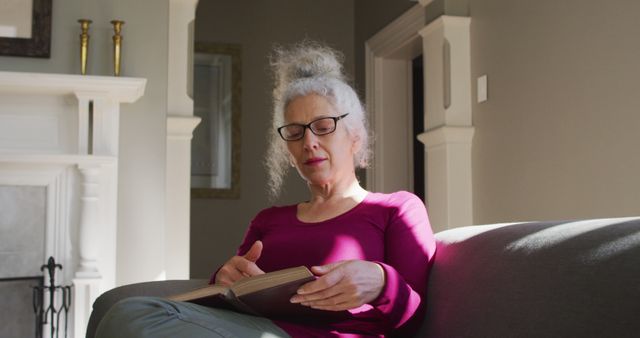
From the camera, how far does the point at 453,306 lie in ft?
5.27

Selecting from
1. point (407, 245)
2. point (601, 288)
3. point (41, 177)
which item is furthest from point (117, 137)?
point (601, 288)

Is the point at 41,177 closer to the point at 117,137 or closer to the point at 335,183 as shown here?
the point at 117,137

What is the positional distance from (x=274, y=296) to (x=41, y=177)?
2491 millimetres

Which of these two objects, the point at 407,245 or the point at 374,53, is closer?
the point at 407,245

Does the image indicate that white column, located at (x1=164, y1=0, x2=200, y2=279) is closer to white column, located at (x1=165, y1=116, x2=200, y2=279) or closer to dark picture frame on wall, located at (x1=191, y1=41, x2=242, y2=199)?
white column, located at (x1=165, y1=116, x2=200, y2=279)

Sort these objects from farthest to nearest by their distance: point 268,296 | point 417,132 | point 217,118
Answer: point 217,118, point 417,132, point 268,296

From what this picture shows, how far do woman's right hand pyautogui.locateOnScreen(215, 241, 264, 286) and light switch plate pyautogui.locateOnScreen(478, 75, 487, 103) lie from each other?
8.11ft

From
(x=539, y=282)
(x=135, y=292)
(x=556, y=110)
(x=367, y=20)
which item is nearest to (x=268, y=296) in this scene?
(x=539, y=282)

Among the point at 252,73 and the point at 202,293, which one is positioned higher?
the point at 252,73

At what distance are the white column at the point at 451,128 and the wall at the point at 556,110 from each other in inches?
2.1

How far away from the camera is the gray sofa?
1222 mm

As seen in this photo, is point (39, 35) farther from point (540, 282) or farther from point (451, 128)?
point (540, 282)

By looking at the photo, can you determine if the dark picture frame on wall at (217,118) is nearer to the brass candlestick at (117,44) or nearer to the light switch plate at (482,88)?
the brass candlestick at (117,44)

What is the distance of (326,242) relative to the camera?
183 cm
